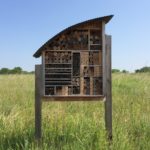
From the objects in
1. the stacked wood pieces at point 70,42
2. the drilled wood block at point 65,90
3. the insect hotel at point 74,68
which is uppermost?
the stacked wood pieces at point 70,42

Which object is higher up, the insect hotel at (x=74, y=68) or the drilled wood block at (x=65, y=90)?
the insect hotel at (x=74, y=68)

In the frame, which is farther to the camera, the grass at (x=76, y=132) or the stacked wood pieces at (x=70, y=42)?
the stacked wood pieces at (x=70, y=42)

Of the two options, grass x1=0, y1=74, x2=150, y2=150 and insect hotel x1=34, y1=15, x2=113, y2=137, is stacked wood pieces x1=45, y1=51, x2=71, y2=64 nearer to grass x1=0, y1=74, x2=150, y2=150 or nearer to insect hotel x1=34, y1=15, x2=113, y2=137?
insect hotel x1=34, y1=15, x2=113, y2=137

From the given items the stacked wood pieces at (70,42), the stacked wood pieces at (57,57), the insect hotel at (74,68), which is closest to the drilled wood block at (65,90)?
the insect hotel at (74,68)

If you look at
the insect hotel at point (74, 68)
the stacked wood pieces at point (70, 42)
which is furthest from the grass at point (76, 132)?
the stacked wood pieces at point (70, 42)

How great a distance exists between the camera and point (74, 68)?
19.6 feet

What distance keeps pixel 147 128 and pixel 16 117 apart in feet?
7.20

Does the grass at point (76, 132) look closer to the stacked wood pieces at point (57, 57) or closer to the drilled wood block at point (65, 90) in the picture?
the drilled wood block at point (65, 90)

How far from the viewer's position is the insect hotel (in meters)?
5.94

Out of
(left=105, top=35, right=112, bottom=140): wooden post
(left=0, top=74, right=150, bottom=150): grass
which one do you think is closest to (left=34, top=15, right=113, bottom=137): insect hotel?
(left=105, top=35, right=112, bottom=140): wooden post

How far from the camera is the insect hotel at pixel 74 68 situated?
5938 mm

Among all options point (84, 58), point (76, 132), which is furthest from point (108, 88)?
point (76, 132)

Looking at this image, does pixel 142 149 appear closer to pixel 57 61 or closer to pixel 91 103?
pixel 57 61

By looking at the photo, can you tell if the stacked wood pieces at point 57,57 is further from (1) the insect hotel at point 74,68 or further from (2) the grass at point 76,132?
(2) the grass at point 76,132
